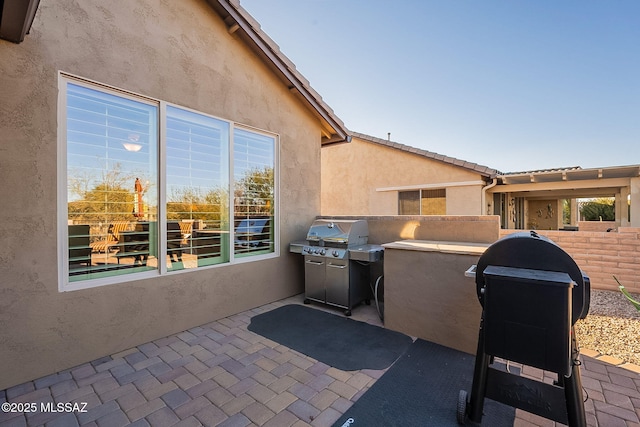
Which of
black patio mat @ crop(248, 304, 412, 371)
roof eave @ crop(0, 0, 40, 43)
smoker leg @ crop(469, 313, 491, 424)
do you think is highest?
roof eave @ crop(0, 0, 40, 43)

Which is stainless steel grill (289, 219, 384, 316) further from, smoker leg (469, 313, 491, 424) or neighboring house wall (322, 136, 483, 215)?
neighboring house wall (322, 136, 483, 215)

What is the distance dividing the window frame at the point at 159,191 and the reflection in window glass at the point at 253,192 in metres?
0.08

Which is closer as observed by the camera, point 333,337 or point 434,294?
point 434,294

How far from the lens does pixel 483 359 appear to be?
7.02 feet

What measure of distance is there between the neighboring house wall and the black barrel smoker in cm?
860

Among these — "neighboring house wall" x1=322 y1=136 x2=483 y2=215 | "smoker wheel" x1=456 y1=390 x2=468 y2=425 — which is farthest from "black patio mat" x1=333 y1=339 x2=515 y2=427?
"neighboring house wall" x1=322 y1=136 x2=483 y2=215

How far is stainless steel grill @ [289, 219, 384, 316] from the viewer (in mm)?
4723

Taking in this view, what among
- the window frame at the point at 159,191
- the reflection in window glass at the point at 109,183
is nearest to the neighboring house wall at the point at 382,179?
the window frame at the point at 159,191

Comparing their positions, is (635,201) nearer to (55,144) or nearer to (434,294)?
(434,294)

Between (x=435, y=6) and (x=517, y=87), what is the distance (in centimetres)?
460

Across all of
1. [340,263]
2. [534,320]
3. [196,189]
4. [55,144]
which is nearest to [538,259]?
[534,320]

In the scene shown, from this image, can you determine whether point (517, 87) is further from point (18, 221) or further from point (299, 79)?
point (18, 221)

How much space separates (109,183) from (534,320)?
4.54 m

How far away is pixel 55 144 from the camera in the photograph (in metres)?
3.01
